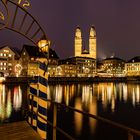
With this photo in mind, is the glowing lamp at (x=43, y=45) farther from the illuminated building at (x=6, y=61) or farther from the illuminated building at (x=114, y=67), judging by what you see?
the illuminated building at (x=114, y=67)

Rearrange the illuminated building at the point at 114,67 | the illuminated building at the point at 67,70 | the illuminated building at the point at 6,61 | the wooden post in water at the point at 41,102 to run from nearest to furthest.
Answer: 1. the wooden post in water at the point at 41,102
2. the illuminated building at the point at 6,61
3. the illuminated building at the point at 67,70
4. the illuminated building at the point at 114,67

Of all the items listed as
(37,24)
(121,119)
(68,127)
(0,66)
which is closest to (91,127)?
(68,127)

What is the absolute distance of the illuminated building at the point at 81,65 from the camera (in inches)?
5551

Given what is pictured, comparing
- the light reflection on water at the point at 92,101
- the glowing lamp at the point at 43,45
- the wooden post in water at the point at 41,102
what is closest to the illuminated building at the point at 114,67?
the light reflection on water at the point at 92,101

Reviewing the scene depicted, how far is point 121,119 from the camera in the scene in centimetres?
2233

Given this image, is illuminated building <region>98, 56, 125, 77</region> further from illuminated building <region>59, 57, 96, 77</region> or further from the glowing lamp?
the glowing lamp

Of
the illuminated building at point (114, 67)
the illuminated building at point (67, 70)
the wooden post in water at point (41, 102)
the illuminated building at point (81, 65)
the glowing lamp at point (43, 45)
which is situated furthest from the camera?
the illuminated building at point (114, 67)

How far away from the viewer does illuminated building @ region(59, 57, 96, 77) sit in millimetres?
141000

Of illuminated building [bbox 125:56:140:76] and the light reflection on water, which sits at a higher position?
illuminated building [bbox 125:56:140:76]

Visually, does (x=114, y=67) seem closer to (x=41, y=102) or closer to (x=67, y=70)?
(x=67, y=70)

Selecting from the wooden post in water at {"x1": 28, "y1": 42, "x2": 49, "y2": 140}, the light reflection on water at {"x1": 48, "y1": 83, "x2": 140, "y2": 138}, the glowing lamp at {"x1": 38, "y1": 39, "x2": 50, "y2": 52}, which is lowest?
the light reflection on water at {"x1": 48, "y1": 83, "x2": 140, "y2": 138}

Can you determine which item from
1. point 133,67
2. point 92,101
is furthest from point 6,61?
point 133,67

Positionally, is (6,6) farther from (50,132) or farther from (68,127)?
(68,127)

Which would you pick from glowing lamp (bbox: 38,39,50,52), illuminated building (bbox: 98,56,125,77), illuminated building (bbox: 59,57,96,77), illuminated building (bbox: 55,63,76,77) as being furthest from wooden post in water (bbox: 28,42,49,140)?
illuminated building (bbox: 98,56,125,77)
